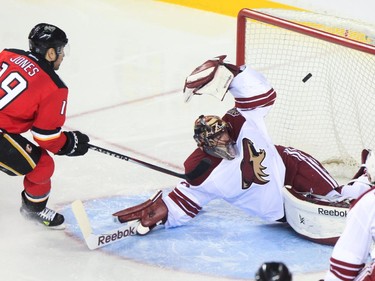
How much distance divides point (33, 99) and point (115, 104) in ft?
5.58

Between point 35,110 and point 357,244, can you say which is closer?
point 357,244

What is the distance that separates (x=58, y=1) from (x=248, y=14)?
2.99 metres

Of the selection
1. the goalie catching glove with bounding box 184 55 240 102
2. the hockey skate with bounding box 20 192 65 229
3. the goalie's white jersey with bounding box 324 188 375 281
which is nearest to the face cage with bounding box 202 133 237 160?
the goalie catching glove with bounding box 184 55 240 102

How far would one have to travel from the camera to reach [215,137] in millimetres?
3107

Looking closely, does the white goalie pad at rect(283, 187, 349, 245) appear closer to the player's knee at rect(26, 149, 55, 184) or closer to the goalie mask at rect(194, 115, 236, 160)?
the goalie mask at rect(194, 115, 236, 160)

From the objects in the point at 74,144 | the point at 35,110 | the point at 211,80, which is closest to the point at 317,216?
the point at 211,80

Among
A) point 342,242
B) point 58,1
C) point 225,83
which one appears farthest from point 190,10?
point 342,242

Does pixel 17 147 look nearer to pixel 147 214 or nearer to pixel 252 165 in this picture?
pixel 147 214

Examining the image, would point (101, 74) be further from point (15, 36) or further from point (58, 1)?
point (58, 1)

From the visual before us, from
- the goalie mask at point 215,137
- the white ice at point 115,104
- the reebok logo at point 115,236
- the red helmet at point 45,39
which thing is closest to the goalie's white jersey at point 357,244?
the white ice at point 115,104

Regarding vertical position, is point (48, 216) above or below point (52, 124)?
below

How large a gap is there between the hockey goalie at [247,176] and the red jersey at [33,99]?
42 centimetres

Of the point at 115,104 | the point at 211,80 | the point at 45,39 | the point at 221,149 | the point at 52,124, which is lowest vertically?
the point at 115,104

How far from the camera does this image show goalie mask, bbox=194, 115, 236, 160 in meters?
3.11
